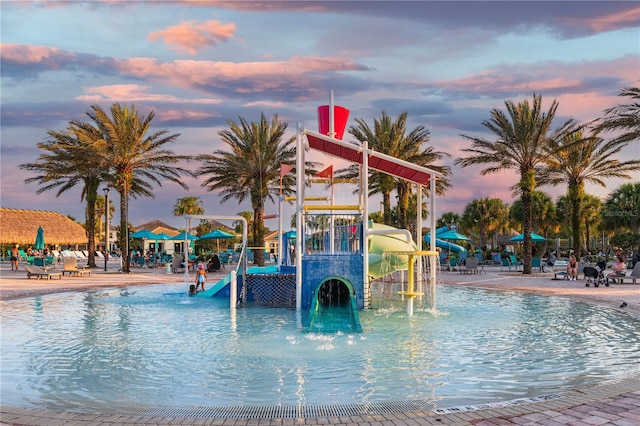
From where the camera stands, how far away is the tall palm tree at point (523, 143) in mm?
28750

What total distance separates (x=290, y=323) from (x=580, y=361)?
6.33 metres

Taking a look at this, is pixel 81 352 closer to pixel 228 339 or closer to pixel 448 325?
pixel 228 339

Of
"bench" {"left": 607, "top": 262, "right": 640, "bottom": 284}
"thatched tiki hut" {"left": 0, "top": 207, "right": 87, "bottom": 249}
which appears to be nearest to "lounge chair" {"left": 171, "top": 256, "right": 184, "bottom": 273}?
"bench" {"left": 607, "top": 262, "right": 640, "bottom": 284}

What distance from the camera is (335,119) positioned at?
16.3 meters

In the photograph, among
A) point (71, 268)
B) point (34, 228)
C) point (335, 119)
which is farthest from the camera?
point (34, 228)

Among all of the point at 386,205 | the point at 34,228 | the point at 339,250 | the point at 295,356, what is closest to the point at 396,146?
the point at 386,205

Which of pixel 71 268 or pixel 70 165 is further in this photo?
pixel 70 165

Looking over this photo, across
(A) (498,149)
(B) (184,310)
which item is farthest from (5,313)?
(A) (498,149)

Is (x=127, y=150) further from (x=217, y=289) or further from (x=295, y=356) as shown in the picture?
(x=295, y=356)

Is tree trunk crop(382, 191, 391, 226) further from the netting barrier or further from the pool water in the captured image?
the pool water

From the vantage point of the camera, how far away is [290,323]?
12.6 meters

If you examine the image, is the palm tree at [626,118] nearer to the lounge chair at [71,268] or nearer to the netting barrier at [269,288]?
the netting barrier at [269,288]

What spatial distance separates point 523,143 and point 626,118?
7.14 m

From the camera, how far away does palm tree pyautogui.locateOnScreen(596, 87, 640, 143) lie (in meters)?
21.8
